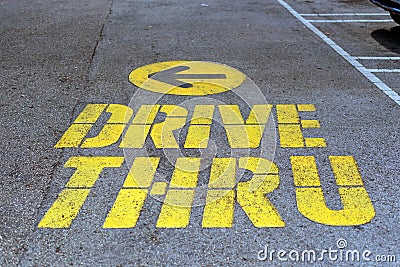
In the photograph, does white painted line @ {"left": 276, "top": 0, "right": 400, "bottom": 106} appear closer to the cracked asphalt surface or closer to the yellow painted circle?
the cracked asphalt surface

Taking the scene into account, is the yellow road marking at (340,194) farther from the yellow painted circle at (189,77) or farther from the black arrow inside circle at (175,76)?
the black arrow inside circle at (175,76)

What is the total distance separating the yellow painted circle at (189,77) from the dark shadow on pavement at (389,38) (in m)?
2.77

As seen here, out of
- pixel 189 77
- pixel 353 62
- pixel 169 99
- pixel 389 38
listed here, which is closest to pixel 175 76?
pixel 189 77

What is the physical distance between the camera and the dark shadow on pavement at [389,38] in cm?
810

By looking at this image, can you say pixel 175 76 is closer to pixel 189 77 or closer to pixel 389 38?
pixel 189 77

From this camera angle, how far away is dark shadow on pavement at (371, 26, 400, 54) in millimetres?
8095

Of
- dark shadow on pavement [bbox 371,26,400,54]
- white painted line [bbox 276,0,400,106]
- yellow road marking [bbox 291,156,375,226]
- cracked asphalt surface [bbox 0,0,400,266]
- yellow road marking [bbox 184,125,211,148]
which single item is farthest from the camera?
dark shadow on pavement [bbox 371,26,400,54]

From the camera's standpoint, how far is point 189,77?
6.65m

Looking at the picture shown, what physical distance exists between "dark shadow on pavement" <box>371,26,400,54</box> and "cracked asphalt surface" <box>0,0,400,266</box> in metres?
0.02

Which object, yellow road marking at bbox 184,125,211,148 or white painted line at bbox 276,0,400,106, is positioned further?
white painted line at bbox 276,0,400,106

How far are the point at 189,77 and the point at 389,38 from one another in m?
3.85

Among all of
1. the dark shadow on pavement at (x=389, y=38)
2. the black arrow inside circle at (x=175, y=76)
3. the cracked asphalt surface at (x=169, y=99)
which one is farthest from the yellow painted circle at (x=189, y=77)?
the dark shadow on pavement at (x=389, y=38)

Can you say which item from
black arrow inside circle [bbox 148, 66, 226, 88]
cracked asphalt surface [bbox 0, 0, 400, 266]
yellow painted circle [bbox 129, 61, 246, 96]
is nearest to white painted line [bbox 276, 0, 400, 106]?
cracked asphalt surface [bbox 0, 0, 400, 266]

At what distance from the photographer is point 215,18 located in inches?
393
